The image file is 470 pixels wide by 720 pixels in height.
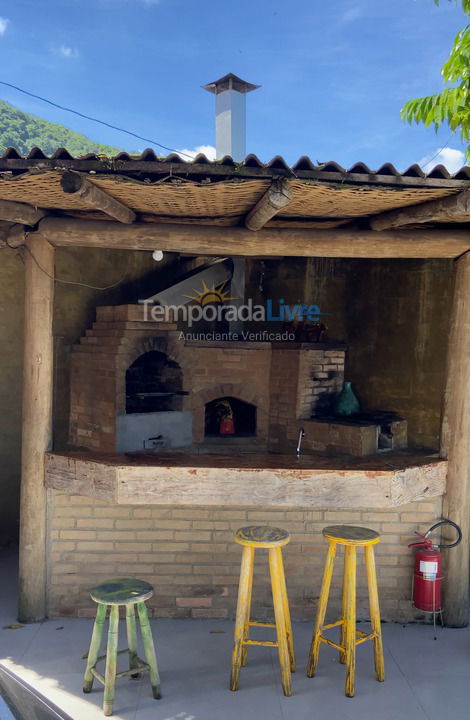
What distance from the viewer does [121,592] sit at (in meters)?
3.54

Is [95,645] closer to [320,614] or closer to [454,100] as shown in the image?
[320,614]

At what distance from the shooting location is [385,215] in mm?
4168

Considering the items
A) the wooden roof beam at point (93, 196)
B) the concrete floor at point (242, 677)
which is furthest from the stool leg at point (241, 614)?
the wooden roof beam at point (93, 196)

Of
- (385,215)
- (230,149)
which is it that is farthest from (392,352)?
(230,149)

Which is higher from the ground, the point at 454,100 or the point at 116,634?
the point at 454,100

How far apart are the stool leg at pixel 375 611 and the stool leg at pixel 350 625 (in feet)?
0.44

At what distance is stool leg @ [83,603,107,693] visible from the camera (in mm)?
3525

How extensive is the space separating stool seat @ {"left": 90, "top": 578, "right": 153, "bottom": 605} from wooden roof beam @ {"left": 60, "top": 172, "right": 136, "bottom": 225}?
246 cm

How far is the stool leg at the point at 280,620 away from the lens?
3654 mm

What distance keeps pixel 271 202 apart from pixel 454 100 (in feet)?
7.94

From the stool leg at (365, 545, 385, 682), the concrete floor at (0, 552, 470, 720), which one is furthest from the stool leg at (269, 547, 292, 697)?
the stool leg at (365, 545, 385, 682)

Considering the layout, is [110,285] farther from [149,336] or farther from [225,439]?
[225,439]

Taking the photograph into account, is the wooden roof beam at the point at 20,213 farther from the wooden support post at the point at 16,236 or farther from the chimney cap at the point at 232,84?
the chimney cap at the point at 232,84

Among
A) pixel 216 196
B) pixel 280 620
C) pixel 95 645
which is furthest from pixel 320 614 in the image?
pixel 216 196
